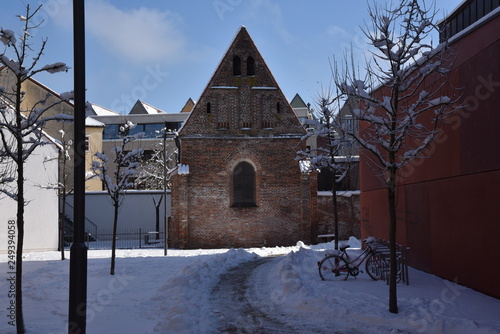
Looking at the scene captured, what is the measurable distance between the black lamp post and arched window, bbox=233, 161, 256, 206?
2202 centimetres

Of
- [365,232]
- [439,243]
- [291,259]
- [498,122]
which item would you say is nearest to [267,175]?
[365,232]

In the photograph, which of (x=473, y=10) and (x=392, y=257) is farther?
(x=473, y=10)

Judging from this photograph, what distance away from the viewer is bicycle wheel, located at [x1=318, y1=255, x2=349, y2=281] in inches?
492

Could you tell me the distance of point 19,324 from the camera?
7.43m

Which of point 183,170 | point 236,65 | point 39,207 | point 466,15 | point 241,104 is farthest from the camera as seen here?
point 236,65

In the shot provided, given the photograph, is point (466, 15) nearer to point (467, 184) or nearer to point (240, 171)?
point (467, 184)

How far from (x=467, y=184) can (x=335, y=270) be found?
3826 mm

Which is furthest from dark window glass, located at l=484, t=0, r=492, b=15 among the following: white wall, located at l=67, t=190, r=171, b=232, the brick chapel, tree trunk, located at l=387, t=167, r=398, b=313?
white wall, located at l=67, t=190, r=171, b=232

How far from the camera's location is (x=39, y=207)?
25.6 metres

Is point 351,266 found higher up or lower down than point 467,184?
lower down

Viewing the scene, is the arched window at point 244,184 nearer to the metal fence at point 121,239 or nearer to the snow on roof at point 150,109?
the metal fence at point 121,239

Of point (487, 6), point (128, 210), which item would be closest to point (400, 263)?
point (487, 6)

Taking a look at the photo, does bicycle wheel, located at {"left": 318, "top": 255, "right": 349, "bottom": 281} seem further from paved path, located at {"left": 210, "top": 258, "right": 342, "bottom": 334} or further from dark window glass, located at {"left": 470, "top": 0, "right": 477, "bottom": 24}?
dark window glass, located at {"left": 470, "top": 0, "right": 477, "bottom": 24}

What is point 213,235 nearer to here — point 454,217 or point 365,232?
point 365,232
